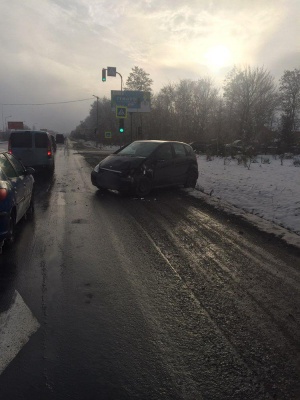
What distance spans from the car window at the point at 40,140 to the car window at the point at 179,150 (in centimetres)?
610

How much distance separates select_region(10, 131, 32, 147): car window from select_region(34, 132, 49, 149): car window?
0.27 m

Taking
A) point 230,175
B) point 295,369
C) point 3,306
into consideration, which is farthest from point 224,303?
point 230,175

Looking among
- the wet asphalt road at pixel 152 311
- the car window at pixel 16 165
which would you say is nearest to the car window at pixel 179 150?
the wet asphalt road at pixel 152 311

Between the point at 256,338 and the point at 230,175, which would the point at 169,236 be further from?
the point at 230,175

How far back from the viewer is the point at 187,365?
2619 millimetres

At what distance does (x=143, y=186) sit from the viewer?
380 inches

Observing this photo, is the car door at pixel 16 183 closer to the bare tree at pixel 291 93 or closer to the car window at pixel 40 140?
the car window at pixel 40 140

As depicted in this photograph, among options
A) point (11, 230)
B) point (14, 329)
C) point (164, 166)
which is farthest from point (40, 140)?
point (14, 329)

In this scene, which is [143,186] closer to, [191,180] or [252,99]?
[191,180]

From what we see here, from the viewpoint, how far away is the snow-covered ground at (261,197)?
6956 millimetres

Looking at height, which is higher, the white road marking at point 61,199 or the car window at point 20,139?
the car window at point 20,139

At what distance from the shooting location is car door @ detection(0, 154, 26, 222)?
18.9 ft

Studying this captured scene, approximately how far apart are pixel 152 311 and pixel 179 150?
8.22 meters

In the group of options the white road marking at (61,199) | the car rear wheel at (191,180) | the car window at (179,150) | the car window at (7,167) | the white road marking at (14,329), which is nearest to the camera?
the white road marking at (14,329)
